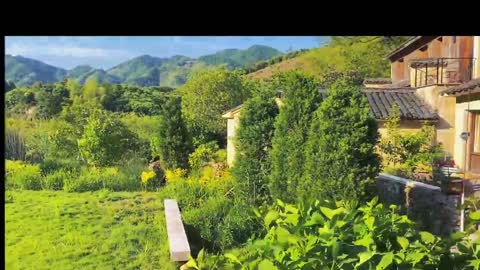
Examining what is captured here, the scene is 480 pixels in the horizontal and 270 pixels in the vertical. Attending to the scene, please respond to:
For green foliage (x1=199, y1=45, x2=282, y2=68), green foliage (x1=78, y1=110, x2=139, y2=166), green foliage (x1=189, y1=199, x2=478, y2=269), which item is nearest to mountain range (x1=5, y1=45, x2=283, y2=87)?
green foliage (x1=199, y1=45, x2=282, y2=68)

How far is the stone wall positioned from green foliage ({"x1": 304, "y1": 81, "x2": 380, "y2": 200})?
0.24 ft

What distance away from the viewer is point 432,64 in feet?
6.64

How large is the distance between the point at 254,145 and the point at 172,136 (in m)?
0.33

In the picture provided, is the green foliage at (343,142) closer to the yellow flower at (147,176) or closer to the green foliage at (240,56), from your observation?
the green foliage at (240,56)

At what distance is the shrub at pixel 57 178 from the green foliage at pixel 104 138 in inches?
3.6

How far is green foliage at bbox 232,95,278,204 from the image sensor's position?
199cm

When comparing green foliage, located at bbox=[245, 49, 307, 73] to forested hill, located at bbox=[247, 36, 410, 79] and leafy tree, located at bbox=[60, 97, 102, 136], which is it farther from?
leafy tree, located at bbox=[60, 97, 102, 136]

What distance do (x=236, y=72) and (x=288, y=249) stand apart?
45.8 inches

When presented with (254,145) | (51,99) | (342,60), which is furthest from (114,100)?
(342,60)

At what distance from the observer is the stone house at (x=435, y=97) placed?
192cm

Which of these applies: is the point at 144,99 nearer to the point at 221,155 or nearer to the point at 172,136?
the point at 172,136

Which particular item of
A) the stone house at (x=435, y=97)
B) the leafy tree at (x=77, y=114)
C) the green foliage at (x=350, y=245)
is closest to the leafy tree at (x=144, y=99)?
the leafy tree at (x=77, y=114)

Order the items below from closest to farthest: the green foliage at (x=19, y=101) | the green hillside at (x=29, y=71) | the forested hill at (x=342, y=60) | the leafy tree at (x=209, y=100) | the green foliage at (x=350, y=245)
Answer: the green foliage at (x=350, y=245) → the green hillside at (x=29, y=71) → the green foliage at (x=19, y=101) → the forested hill at (x=342, y=60) → the leafy tree at (x=209, y=100)

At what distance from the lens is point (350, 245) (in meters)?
0.86
